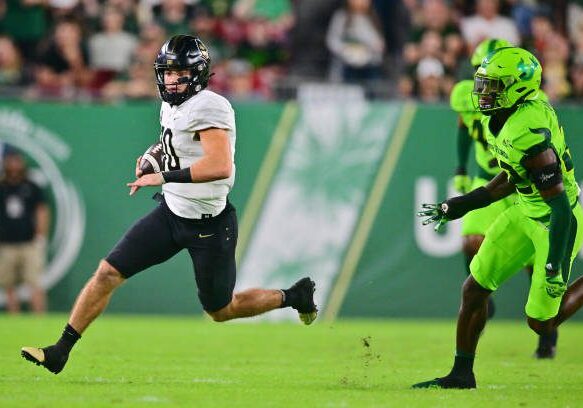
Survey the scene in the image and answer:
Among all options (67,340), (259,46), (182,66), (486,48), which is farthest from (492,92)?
(259,46)

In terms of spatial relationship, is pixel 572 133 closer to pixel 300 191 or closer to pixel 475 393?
pixel 300 191

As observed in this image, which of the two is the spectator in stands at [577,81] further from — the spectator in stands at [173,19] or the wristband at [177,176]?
the wristband at [177,176]

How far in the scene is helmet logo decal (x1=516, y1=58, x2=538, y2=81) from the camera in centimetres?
818

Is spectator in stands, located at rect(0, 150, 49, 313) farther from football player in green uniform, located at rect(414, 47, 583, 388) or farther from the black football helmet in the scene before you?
football player in green uniform, located at rect(414, 47, 583, 388)

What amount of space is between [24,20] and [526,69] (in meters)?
9.52

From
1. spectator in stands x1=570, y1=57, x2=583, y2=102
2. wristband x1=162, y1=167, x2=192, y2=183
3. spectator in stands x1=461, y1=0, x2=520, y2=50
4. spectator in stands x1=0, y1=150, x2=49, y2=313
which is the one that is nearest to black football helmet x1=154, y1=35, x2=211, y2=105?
wristband x1=162, y1=167, x2=192, y2=183

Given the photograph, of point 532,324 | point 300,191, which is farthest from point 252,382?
point 300,191

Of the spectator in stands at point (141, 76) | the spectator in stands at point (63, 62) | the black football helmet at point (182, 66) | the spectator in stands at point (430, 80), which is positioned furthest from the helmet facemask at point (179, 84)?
the spectator in stands at point (430, 80)

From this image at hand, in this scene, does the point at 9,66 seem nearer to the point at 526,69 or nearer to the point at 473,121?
the point at 473,121

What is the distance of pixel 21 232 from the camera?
14891mm

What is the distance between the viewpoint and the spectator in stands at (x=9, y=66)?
15.4 meters

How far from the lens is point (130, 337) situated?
40.5 ft

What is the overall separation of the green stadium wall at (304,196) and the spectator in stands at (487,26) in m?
2.21

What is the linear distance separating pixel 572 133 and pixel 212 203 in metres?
7.35
